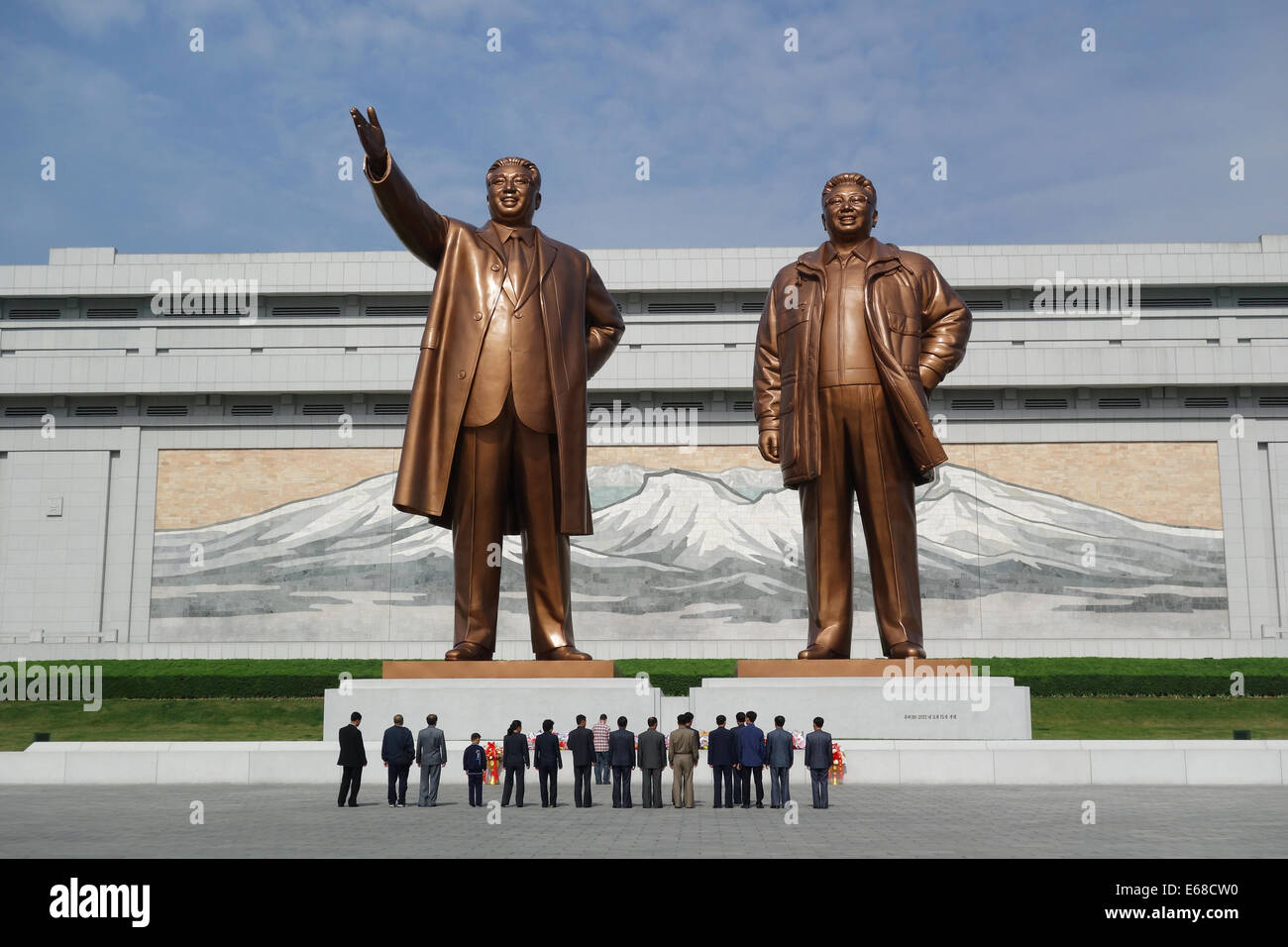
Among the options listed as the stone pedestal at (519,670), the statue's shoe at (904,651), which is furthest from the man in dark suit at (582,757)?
the statue's shoe at (904,651)

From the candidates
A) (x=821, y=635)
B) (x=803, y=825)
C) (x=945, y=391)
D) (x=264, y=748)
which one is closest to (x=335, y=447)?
(x=945, y=391)

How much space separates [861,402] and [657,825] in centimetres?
415

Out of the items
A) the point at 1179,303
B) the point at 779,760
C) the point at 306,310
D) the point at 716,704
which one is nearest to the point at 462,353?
the point at 716,704

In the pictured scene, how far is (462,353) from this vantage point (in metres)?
9.26

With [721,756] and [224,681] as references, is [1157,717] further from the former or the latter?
[224,681]

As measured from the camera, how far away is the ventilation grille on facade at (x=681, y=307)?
26203 mm

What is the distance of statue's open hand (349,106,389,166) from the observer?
819 centimetres

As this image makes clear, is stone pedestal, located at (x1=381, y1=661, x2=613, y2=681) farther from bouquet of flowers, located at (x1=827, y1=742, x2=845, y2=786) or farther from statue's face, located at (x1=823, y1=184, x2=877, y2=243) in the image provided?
statue's face, located at (x1=823, y1=184, x2=877, y2=243)

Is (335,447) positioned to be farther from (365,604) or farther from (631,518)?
(631,518)

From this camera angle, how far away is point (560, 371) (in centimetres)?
932

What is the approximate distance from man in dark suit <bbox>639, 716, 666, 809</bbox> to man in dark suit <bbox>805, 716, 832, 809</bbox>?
3.39 feet

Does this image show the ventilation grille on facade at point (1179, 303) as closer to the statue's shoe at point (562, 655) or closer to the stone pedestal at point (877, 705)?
the stone pedestal at point (877, 705)

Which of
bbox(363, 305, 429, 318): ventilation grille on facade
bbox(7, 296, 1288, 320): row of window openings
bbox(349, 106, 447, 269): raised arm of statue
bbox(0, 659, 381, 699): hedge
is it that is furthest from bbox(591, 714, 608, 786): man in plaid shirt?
bbox(363, 305, 429, 318): ventilation grille on facade

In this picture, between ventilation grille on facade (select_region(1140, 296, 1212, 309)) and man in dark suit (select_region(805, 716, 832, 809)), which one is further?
ventilation grille on facade (select_region(1140, 296, 1212, 309))
